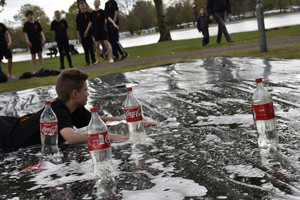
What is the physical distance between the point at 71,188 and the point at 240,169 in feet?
4.47

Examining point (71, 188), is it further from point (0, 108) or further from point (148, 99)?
point (0, 108)

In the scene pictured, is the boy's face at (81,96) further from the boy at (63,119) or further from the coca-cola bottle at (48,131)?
the coca-cola bottle at (48,131)

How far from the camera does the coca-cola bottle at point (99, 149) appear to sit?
3.88 meters

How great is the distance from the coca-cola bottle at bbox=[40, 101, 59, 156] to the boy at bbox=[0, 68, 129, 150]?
0.43 feet

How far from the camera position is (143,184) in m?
3.53

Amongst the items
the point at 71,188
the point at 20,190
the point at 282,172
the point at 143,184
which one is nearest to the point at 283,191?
the point at 282,172

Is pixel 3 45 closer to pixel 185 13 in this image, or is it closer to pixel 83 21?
pixel 83 21

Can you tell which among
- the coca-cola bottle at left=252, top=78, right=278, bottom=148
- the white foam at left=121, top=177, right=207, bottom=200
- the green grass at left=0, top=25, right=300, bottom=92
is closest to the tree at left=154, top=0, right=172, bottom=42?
the green grass at left=0, top=25, right=300, bottom=92

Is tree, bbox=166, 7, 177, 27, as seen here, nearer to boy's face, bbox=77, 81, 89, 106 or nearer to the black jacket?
the black jacket

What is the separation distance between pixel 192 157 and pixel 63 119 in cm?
169

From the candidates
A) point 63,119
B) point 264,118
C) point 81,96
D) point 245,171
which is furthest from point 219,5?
point 245,171

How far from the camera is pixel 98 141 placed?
12.7 feet

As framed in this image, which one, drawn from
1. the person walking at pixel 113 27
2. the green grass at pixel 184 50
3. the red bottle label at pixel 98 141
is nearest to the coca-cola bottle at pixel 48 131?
the red bottle label at pixel 98 141

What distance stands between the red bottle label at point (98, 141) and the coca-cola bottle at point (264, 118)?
1.37 m
